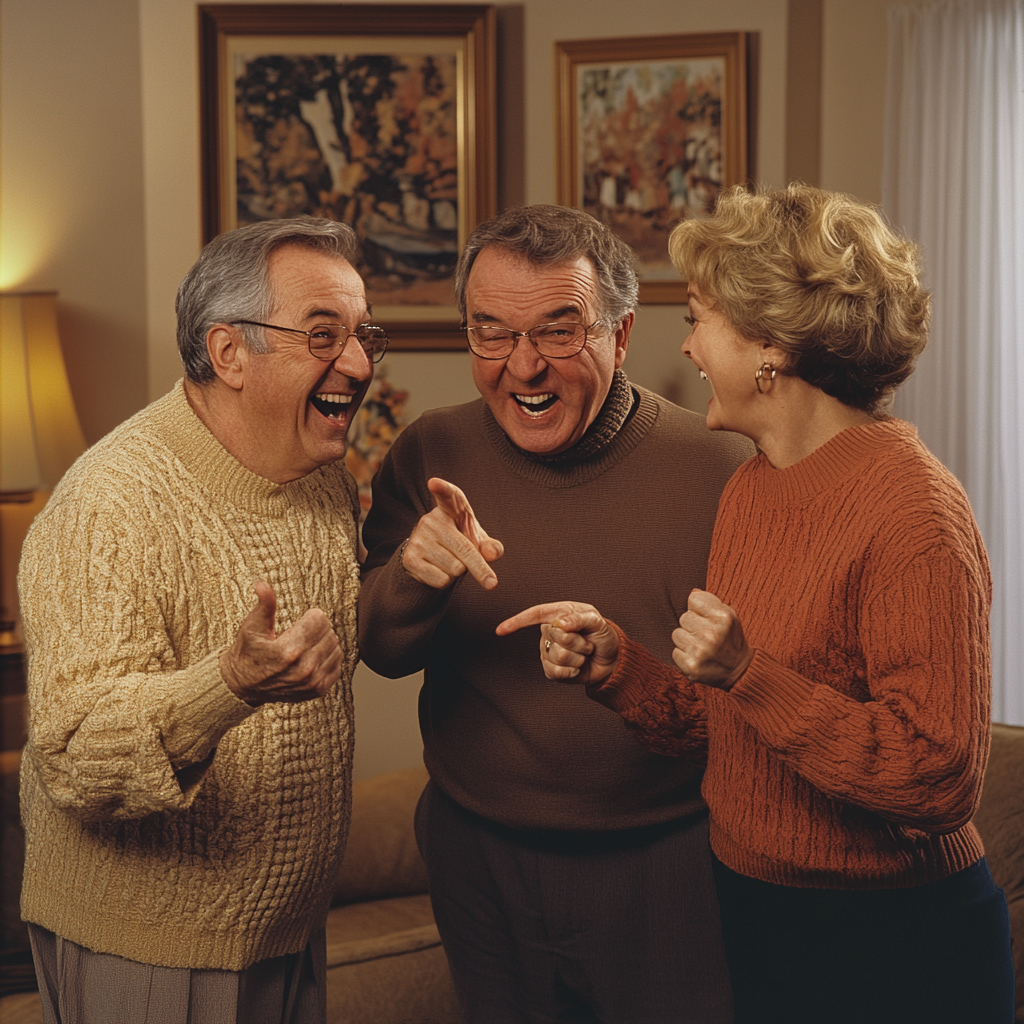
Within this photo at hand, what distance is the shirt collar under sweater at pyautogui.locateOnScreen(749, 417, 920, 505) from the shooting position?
52.7 inches

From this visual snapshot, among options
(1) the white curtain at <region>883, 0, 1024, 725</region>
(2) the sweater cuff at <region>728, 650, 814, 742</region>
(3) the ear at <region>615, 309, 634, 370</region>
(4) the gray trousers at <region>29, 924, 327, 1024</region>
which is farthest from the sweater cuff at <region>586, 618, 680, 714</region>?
(1) the white curtain at <region>883, 0, 1024, 725</region>

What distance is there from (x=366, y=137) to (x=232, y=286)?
2.15m

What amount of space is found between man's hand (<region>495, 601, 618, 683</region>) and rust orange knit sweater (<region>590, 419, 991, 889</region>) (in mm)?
67

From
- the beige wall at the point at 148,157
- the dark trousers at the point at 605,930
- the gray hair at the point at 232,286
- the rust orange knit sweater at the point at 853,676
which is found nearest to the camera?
the rust orange knit sweater at the point at 853,676

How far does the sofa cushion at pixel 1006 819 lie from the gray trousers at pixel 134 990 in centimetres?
158

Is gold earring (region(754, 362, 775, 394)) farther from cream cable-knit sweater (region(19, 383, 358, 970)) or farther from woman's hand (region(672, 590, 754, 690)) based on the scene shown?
cream cable-knit sweater (region(19, 383, 358, 970))

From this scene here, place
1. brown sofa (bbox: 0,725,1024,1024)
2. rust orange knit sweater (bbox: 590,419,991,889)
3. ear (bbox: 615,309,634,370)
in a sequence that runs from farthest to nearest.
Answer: brown sofa (bbox: 0,725,1024,1024) < ear (bbox: 615,309,634,370) < rust orange knit sweater (bbox: 590,419,991,889)

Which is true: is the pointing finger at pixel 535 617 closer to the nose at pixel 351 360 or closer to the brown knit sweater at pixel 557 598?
the brown knit sweater at pixel 557 598

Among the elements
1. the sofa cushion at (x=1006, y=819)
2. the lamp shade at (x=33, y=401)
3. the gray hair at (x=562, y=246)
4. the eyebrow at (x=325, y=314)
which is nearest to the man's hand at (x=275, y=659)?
the eyebrow at (x=325, y=314)

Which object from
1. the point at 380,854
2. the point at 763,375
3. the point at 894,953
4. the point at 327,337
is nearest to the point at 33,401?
the point at 380,854

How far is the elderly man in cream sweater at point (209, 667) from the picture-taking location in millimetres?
1286

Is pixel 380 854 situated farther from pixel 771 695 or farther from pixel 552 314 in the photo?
pixel 771 695

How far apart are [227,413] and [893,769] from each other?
0.96 metres

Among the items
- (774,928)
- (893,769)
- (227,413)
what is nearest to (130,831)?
(227,413)
